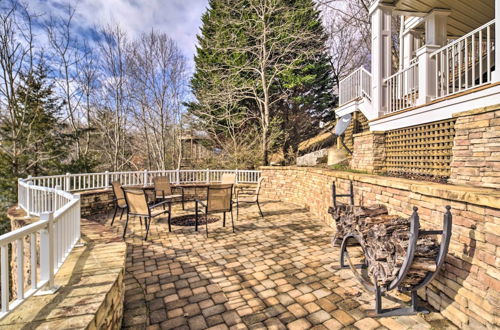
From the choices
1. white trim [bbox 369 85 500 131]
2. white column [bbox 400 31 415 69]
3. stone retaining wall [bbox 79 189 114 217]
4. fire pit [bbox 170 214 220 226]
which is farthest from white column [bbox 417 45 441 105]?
stone retaining wall [bbox 79 189 114 217]

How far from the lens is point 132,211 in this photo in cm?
427

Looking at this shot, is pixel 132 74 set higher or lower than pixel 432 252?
higher

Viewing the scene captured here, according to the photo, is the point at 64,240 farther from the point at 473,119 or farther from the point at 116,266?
the point at 473,119

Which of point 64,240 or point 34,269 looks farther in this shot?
point 64,240

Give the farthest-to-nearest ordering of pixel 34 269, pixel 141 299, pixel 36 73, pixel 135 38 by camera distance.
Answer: pixel 135 38, pixel 36 73, pixel 141 299, pixel 34 269

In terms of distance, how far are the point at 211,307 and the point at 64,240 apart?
1.59 meters

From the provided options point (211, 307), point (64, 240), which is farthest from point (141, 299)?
point (64, 240)

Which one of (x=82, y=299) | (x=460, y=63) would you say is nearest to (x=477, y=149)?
(x=460, y=63)

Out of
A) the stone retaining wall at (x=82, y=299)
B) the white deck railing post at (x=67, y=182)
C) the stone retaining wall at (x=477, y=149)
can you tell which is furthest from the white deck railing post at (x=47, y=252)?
the white deck railing post at (x=67, y=182)

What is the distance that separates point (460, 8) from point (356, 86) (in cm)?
256

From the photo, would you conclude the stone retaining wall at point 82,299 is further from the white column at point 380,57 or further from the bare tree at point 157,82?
the bare tree at point 157,82

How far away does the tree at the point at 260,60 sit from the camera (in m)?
9.48

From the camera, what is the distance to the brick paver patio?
81.8 inches

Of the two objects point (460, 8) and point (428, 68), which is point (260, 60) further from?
point (428, 68)
